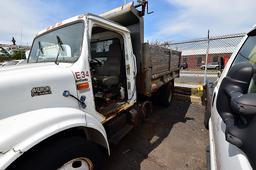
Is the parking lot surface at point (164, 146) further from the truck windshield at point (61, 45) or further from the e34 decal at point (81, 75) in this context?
the truck windshield at point (61, 45)

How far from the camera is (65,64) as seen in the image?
208 cm

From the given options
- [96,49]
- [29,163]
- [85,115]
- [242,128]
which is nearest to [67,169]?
[29,163]

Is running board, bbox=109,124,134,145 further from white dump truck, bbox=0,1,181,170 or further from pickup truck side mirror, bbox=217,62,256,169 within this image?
pickup truck side mirror, bbox=217,62,256,169

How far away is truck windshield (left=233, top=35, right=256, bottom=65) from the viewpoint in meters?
1.67

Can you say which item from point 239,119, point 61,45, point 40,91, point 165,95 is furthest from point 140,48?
point 239,119

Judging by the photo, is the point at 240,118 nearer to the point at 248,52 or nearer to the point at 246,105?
the point at 246,105

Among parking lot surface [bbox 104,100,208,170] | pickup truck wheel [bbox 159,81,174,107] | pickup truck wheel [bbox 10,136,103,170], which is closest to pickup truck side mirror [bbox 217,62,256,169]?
→ pickup truck wheel [bbox 10,136,103,170]

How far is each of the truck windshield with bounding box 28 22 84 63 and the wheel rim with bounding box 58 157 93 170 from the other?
121 cm

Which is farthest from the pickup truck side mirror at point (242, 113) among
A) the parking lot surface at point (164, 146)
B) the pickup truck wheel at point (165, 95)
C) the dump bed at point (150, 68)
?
the pickup truck wheel at point (165, 95)

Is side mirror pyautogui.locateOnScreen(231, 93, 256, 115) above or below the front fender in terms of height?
above

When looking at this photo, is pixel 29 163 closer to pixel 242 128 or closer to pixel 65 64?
pixel 65 64

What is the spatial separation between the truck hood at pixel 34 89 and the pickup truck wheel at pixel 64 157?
1.36 feet

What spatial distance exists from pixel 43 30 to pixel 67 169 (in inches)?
95.4

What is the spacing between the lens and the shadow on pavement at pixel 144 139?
108 inches
